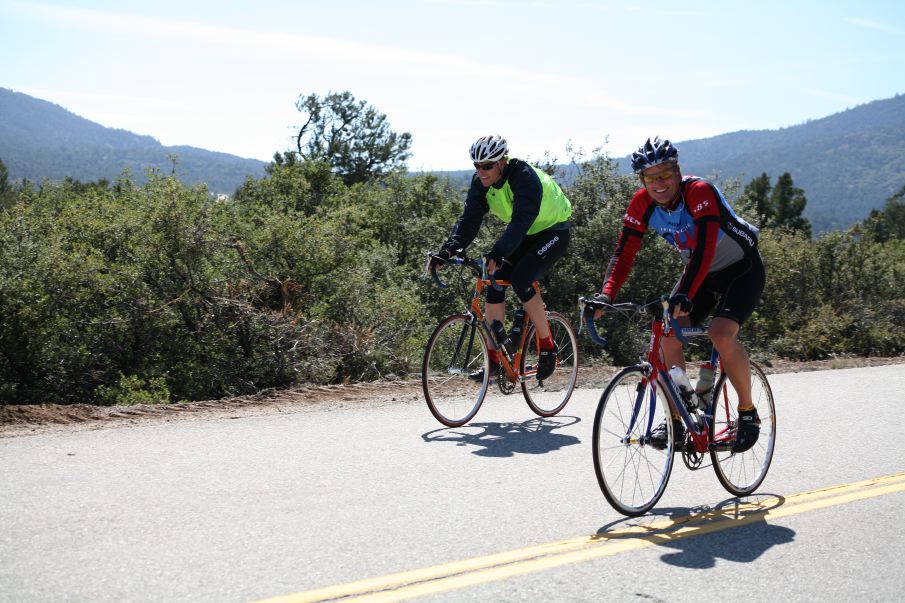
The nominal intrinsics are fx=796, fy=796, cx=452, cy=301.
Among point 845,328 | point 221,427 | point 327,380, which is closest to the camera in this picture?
point 221,427

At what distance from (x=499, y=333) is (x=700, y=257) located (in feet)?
9.03

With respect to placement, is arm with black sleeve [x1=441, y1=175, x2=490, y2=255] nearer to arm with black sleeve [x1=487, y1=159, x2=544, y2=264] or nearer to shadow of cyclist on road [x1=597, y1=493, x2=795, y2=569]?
arm with black sleeve [x1=487, y1=159, x2=544, y2=264]

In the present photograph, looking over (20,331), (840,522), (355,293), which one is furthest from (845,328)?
(20,331)

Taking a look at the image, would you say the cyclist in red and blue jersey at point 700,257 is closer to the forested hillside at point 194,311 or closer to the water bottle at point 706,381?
the water bottle at point 706,381

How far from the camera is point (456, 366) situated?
7324mm

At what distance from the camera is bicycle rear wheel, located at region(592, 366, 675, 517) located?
4.59m

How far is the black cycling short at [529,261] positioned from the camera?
723 centimetres

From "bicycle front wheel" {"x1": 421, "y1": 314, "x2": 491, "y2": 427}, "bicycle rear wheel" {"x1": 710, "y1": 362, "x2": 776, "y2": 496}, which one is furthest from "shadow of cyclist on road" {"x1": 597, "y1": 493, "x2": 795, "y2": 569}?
"bicycle front wheel" {"x1": 421, "y1": 314, "x2": 491, "y2": 427}

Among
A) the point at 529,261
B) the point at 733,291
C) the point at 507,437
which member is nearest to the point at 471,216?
the point at 529,261

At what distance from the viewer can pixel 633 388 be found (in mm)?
4707

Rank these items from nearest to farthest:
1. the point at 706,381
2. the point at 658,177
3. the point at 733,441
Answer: the point at 658,177, the point at 733,441, the point at 706,381

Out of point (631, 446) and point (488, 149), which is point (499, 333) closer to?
point (488, 149)

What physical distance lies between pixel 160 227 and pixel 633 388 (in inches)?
312

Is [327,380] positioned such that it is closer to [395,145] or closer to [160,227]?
[160,227]
